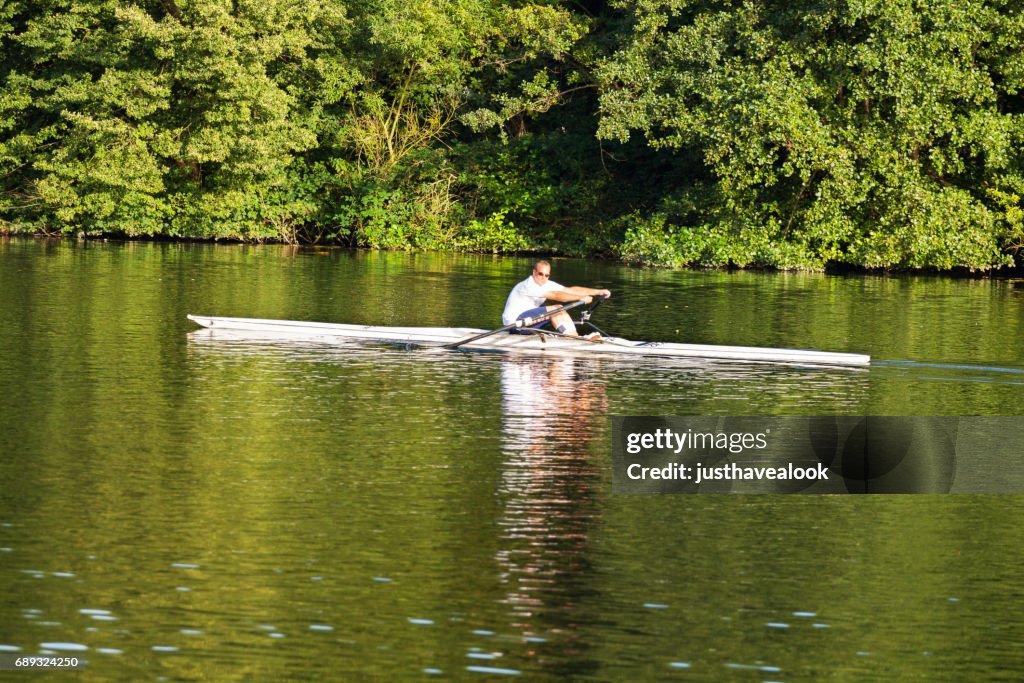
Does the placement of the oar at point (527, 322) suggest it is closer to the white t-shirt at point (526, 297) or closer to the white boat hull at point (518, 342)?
the white boat hull at point (518, 342)

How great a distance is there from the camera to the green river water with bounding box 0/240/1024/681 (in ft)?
25.0

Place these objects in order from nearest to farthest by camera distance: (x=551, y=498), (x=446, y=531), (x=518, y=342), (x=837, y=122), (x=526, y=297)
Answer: (x=446, y=531) < (x=551, y=498) < (x=518, y=342) < (x=526, y=297) < (x=837, y=122)

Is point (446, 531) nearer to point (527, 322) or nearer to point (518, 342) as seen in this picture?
point (527, 322)

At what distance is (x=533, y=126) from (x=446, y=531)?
39.2 metres

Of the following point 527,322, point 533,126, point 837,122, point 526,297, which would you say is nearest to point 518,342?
point 527,322

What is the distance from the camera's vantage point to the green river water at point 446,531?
761 centimetres

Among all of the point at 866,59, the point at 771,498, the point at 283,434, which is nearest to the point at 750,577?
the point at 771,498

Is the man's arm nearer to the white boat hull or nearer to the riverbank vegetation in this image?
the white boat hull

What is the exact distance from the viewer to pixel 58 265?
32.0m

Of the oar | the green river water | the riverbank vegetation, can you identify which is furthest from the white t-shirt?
the riverbank vegetation

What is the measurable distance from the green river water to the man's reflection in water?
0.11 feet

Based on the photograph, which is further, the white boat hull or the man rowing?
the man rowing

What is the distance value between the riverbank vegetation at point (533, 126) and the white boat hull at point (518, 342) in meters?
17.7

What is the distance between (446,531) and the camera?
32.3ft
